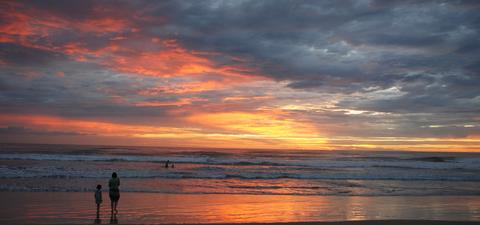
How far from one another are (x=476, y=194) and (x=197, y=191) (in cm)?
1614

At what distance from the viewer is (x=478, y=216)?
14883mm

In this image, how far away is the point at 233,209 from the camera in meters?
15.3

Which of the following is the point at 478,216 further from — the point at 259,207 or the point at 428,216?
the point at 259,207

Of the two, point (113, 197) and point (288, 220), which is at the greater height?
point (113, 197)

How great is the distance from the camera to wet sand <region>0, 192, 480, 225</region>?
13.0m

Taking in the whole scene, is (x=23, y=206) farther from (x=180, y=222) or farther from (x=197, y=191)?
(x=197, y=191)

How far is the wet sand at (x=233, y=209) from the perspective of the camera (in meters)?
13.0

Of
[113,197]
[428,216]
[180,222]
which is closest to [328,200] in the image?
[428,216]

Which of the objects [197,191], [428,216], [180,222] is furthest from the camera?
[197,191]

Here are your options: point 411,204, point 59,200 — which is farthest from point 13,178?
point 411,204

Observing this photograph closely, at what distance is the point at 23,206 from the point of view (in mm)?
15016

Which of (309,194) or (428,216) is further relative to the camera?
(309,194)

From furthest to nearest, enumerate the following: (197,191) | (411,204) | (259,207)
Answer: (197,191) → (411,204) → (259,207)

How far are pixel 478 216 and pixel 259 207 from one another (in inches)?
340
